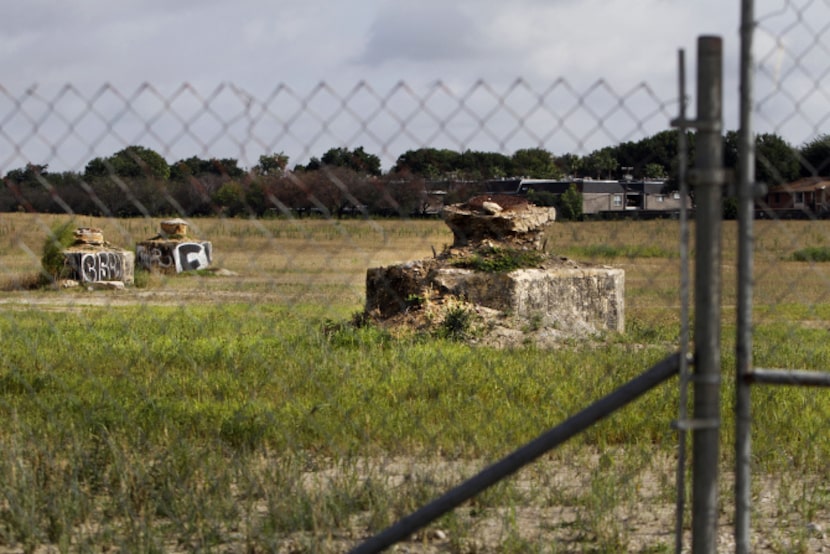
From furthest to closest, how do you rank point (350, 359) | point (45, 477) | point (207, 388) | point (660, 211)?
1. point (350, 359)
2. point (207, 388)
3. point (45, 477)
4. point (660, 211)

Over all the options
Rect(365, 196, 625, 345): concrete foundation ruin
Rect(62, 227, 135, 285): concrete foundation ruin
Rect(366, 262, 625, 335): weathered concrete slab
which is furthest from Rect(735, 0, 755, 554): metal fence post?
Rect(62, 227, 135, 285): concrete foundation ruin

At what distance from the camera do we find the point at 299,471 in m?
4.15

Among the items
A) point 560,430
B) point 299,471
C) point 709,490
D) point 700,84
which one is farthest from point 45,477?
point 700,84

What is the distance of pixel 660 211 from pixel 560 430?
887 mm

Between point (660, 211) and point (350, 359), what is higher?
point (660, 211)

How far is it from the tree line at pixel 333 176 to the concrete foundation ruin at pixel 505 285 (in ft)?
23.5

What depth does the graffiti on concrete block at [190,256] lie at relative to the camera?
2566 cm

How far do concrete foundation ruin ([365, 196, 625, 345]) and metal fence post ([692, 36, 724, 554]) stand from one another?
787 cm

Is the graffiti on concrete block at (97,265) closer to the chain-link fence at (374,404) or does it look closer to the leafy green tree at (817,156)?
the chain-link fence at (374,404)

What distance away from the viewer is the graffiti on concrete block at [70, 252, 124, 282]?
71.4 ft

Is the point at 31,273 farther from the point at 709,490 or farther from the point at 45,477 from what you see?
the point at 709,490

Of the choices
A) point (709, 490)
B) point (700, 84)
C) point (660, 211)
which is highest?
point (700, 84)

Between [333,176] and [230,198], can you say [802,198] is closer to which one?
[333,176]

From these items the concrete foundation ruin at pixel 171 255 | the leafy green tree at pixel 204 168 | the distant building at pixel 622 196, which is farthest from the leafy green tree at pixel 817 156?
the concrete foundation ruin at pixel 171 255
